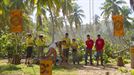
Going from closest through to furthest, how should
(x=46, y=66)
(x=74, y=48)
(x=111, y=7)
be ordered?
(x=46, y=66)
(x=74, y=48)
(x=111, y=7)

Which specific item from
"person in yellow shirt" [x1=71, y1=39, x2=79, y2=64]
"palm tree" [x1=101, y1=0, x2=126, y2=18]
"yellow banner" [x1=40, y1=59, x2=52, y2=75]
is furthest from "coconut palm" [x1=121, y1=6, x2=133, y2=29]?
"yellow banner" [x1=40, y1=59, x2=52, y2=75]

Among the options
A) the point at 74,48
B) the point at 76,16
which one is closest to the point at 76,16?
the point at 76,16

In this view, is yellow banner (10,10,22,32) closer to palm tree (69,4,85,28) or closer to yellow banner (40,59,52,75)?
yellow banner (40,59,52,75)

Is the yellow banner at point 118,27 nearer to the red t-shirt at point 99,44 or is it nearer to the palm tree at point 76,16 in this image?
the red t-shirt at point 99,44

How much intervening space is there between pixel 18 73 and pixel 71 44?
19.0ft

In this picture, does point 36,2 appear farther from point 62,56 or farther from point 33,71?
point 62,56

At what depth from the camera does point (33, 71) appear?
16.6m

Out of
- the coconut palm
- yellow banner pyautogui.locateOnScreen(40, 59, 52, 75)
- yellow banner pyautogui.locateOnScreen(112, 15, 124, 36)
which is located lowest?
yellow banner pyautogui.locateOnScreen(40, 59, 52, 75)

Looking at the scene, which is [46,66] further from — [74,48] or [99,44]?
[74,48]

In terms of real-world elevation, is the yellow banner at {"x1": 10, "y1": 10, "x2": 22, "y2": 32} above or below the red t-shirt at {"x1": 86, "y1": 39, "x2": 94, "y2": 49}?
above

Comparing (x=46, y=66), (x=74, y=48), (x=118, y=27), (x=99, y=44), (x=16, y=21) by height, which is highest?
(x=16, y=21)

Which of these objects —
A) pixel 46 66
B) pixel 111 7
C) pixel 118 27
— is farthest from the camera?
pixel 111 7

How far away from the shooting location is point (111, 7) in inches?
2489

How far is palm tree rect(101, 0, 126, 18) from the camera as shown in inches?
2444
